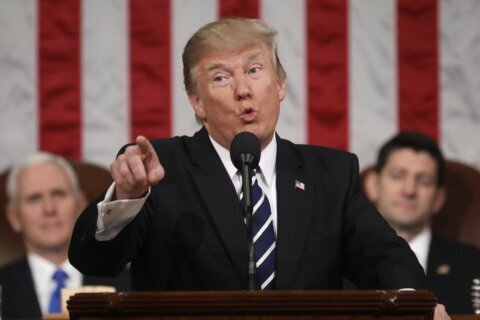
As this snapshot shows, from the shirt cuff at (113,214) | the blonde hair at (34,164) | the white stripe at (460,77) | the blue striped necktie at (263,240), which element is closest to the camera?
the shirt cuff at (113,214)

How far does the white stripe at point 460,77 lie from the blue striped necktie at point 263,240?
114 inches

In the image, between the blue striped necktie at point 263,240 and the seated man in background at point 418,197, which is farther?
the seated man in background at point 418,197

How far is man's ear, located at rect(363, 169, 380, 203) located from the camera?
5691mm

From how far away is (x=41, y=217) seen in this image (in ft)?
18.6

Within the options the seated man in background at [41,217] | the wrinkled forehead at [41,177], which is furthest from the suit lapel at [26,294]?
the wrinkled forehead at [41,177]

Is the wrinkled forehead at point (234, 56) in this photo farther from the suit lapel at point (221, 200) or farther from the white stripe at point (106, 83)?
the white stripe at point (106, 83)

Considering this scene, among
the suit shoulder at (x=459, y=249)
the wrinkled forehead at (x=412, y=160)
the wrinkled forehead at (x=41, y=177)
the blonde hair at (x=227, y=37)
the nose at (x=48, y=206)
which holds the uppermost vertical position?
the blonde hair at (x=227, y=37)

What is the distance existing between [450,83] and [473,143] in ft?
1.09

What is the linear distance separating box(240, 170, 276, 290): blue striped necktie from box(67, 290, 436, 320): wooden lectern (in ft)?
1.99

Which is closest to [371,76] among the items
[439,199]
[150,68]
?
[439,199]

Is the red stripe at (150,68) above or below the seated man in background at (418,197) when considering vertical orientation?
above

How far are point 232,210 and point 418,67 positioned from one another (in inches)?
119

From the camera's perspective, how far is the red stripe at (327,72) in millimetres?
5832

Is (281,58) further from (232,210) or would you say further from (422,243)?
(232,210)
